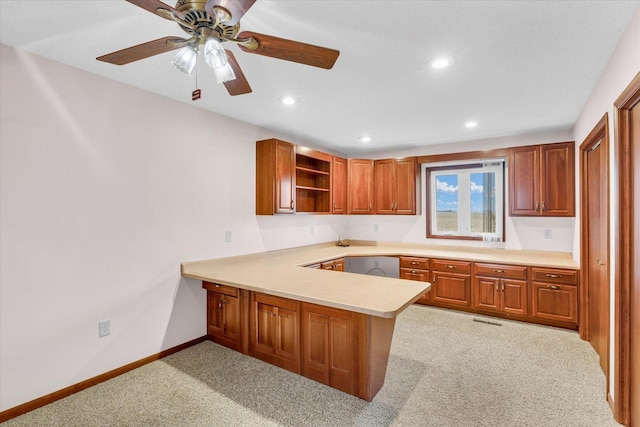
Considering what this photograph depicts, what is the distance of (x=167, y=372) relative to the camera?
2.71 m

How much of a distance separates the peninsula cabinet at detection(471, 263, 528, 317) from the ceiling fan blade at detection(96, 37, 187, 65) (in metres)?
4.15

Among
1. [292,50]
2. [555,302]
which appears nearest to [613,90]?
[292,50]

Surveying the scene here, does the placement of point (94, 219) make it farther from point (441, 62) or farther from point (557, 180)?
point (557, 180)

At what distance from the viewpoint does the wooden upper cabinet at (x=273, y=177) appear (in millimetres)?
3801

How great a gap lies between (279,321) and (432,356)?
1541mm

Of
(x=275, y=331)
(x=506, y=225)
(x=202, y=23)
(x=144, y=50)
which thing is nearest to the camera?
(x=202, y=23)

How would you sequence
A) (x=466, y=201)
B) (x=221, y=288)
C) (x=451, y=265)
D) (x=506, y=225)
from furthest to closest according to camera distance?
1. (x=466, y=201)
2. (x=506, y=225)
3. (x=451, y=265)
4. (x=221, y=288)

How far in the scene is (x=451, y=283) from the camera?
4.32m

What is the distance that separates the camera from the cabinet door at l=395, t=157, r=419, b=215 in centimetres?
497

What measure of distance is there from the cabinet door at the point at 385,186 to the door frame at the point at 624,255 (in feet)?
10.6

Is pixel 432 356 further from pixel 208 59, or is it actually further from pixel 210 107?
pixel 210 107

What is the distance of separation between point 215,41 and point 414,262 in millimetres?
3965

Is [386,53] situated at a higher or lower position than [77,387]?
higher

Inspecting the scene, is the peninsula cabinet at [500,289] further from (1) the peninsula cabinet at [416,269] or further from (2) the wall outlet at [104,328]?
(2) the wall outlet at [104,328]
